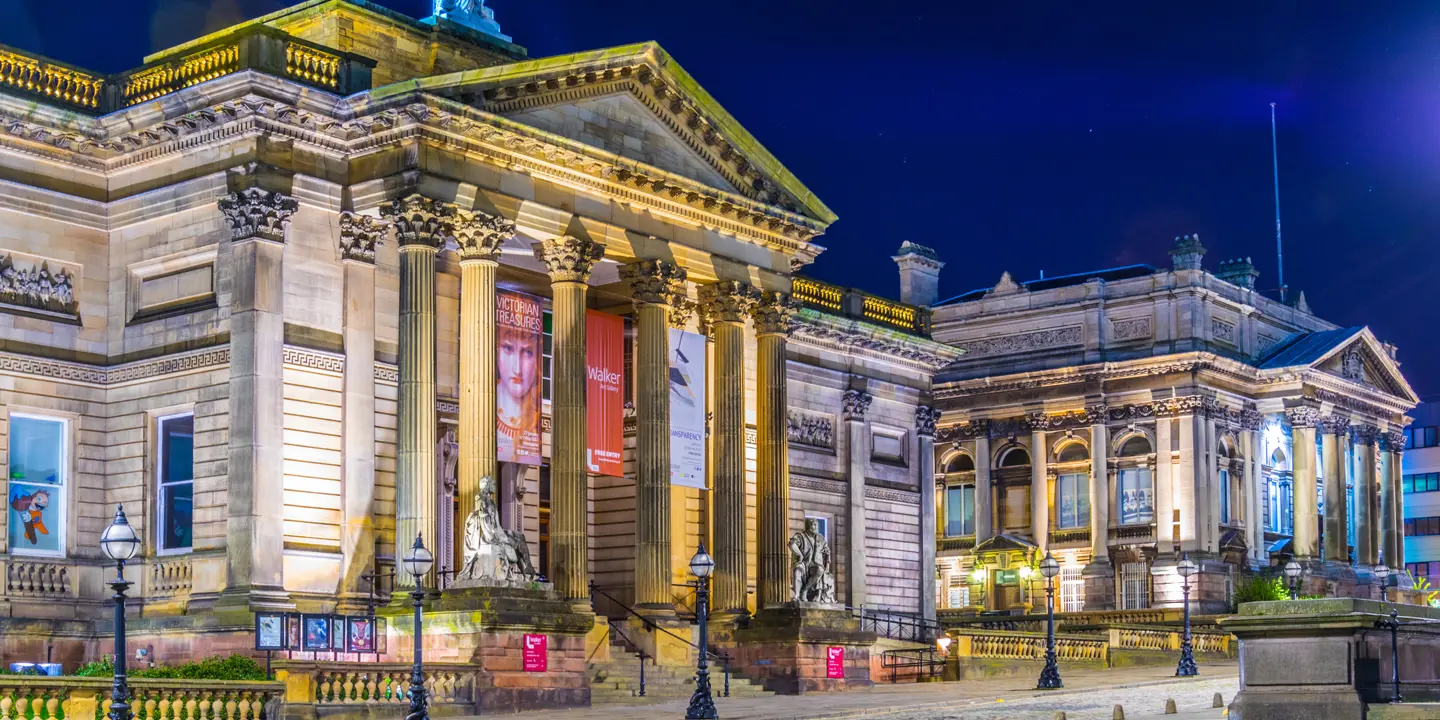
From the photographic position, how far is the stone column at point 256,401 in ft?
126

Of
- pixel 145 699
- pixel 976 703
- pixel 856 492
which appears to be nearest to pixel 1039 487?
pixel 856 492

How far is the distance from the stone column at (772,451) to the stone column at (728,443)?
765 millimetres

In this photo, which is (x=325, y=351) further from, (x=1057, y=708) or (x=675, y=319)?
(x=1057, y=708)

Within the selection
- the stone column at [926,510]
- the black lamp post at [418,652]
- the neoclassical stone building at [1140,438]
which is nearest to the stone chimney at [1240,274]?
the neoclassical stone building at [1140,438]

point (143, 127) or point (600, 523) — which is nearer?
point (143, 127)

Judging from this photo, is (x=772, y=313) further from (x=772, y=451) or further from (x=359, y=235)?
(x=359, y=235)

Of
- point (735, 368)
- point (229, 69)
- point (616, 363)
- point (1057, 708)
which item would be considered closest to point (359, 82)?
point (229, 69)

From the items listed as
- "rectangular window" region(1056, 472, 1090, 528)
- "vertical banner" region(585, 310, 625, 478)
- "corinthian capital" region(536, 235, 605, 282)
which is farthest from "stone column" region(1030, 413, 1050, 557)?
"corinthian capital" region(536, 235, 605, 282)

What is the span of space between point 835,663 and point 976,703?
28.5 ft

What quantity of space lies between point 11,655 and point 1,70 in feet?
37.5

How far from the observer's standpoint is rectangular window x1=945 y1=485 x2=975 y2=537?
91.2 m

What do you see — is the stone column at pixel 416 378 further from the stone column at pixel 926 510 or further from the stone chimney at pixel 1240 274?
the stone chimney at pixel 1240 274

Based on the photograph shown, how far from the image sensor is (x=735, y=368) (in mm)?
49562

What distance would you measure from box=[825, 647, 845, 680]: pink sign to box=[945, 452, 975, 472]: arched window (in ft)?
144
